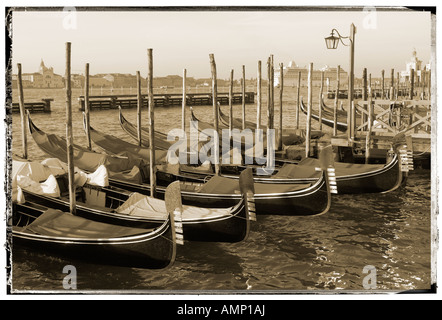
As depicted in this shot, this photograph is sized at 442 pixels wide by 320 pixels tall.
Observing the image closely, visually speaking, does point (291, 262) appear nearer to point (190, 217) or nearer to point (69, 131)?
point (190, 217)

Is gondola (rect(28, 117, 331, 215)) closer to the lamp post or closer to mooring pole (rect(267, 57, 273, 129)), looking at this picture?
the lamp post

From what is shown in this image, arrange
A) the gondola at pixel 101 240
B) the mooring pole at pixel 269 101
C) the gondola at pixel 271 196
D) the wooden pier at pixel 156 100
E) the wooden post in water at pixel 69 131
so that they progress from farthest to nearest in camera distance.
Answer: the wooden pier at pixel 156 100 → the mooring pole at pixel 269 101 → the gondola at pixel 271 196 → the wooden post in water at pixel 69 131 → the gondola at pixel 101 240

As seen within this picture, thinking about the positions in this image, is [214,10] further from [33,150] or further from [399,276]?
[33,150]

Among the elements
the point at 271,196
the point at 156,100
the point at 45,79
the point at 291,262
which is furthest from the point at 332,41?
the point at 156,100

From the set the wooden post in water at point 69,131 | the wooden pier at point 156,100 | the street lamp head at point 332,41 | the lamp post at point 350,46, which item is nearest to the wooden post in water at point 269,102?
the lamp post at point 350,46

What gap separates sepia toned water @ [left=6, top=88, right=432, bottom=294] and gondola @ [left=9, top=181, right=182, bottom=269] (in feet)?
0.57

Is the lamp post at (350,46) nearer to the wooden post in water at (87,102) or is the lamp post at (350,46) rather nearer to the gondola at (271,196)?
the gondola at (271,196)

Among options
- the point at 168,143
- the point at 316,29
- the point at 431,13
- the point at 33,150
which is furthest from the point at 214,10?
the point at 33,150

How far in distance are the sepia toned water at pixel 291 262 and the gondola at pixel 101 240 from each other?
0.57 feet

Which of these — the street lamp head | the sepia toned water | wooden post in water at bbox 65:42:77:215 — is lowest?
the sepia toned water

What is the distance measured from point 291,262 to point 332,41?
191cm

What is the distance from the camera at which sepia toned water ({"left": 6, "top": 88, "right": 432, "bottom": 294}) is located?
4.22 metres

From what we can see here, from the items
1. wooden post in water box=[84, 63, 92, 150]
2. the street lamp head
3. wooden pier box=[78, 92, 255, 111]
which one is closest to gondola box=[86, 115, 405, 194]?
wooden post in water box=[84, 63, 92, 150]

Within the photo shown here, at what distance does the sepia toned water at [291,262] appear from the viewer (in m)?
4.22
